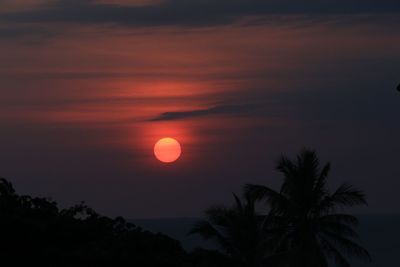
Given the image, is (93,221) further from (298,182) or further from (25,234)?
(298,182)

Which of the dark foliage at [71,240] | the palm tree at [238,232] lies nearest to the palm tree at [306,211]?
the palm tree at [238,232]

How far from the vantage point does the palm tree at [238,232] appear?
2036 inches

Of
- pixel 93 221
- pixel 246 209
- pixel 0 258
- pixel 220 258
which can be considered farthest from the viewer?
pixel 246 209

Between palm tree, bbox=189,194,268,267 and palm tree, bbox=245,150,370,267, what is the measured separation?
2.02 metres

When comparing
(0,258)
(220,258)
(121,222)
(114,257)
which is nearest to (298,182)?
(220,258)

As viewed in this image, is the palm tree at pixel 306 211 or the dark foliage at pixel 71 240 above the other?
the palm tree at pixel 306 211

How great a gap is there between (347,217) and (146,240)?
2190cm

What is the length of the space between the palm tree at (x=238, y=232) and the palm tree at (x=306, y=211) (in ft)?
6.62

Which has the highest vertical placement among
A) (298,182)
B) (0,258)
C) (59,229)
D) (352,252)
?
(298,182)

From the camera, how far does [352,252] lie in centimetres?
5497

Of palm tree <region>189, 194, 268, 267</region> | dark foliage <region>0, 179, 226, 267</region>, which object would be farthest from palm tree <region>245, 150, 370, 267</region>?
dark foliage <region>0, 179, 226, 267</region>

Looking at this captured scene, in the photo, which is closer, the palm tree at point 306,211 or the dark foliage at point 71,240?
the dark foliage at point 71,240

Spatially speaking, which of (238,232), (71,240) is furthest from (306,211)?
(71,240)

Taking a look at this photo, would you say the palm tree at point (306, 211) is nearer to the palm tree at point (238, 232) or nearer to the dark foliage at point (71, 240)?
the palm tree at point (238, 232)
